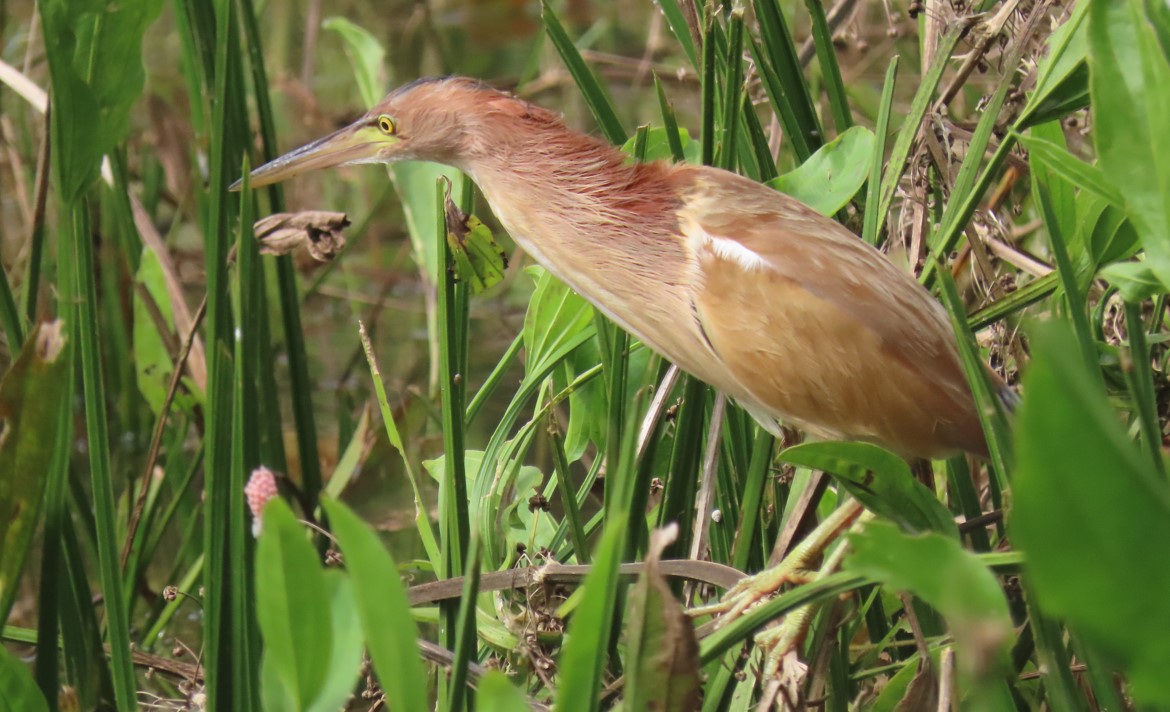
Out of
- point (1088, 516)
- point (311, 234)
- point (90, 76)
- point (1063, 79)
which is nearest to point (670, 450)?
point (311, 234)

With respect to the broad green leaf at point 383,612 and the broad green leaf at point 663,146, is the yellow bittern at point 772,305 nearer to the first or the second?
the broad green leaf at point 663,146

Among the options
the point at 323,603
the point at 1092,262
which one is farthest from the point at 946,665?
the point at 323,603

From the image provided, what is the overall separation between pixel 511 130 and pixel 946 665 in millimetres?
709

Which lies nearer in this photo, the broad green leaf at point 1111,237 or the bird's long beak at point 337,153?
the broad green leaf at point 1111,237

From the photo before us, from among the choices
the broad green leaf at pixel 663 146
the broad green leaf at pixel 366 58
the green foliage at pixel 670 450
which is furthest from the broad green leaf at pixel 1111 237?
the broad green leaf at pixel 366 58

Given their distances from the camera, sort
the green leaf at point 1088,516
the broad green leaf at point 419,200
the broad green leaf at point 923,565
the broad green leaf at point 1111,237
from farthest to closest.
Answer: the broad green leaf at point 419,200
the broad green leaf at point 1111,237
the broad green leaf at point 923,565
the green leaf at point 1088,516

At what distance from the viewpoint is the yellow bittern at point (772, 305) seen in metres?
1.19

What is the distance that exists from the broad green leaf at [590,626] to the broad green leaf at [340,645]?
4.4 inches

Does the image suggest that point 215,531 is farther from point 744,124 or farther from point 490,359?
point 490,359

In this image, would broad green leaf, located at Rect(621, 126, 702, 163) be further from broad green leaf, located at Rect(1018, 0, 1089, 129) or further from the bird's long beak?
broad green leaf, located at Rect(1018, 0, 1089, 129)

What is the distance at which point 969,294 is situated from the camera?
1.53 m

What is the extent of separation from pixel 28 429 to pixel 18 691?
197mm

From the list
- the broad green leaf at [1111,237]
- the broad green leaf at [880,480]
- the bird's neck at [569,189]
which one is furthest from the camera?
the bird's neck at [569,189]

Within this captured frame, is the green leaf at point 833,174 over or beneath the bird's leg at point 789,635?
over
